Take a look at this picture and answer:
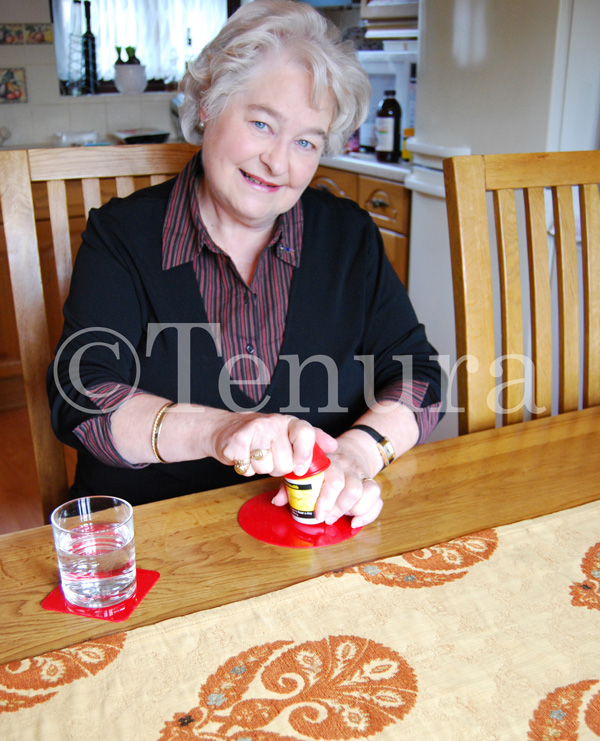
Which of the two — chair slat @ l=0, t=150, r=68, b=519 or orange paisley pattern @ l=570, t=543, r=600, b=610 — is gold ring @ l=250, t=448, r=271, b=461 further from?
chair slat @ l=0, t=150, r=68, b=519

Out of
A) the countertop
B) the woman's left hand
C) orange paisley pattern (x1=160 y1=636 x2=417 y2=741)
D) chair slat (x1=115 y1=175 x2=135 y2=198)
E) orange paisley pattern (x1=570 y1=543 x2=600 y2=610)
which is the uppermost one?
chair slat (x1=115 y1=175 x2=135 y2=198)

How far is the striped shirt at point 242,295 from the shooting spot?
1135 millimetres

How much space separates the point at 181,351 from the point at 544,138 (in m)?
1.29

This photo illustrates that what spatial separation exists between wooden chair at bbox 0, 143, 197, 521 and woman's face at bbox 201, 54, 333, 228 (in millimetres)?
141

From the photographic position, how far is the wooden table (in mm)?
696

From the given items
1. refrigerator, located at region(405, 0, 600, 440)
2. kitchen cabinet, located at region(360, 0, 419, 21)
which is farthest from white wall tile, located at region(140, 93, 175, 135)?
refrigerator, located at region(405, 0, 600, 440)

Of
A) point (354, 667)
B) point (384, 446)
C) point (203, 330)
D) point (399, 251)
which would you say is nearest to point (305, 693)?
point (354, 667)

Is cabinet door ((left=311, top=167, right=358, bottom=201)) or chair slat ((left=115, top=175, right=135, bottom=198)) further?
cabinet door ((left=311, top=167, right=358, bottom=201))

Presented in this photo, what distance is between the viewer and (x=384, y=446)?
99 centimetres

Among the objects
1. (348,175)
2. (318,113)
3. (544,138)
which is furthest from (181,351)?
(348,175)

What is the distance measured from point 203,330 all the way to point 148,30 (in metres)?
3.25

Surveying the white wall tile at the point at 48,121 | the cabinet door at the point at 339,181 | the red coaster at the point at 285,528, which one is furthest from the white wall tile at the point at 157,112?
the red coaster at the point at 285,528

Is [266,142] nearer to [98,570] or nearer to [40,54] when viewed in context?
[98,570]

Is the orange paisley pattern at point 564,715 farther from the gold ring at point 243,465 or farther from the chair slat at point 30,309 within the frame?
the chair slat at point 30,309
